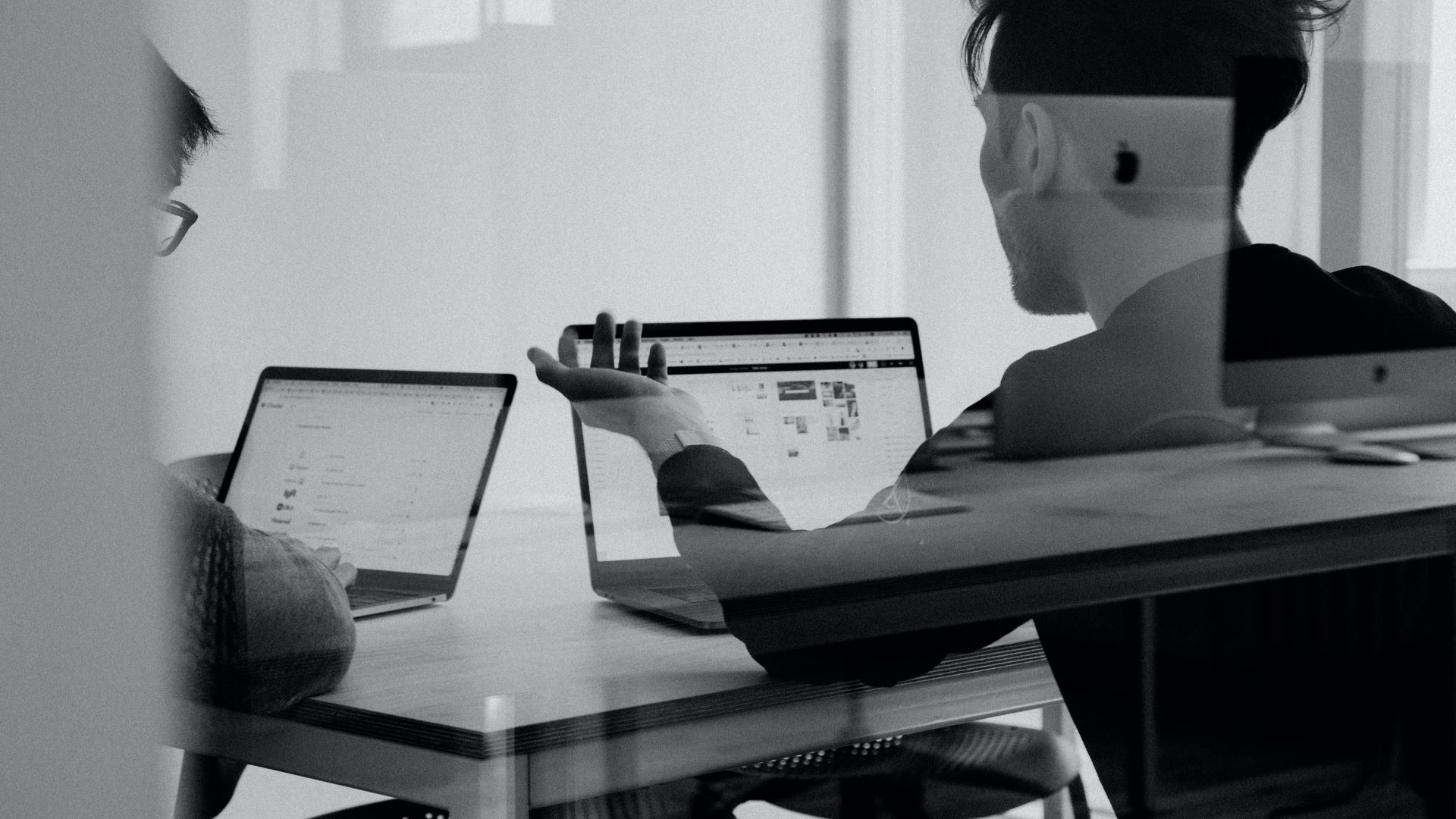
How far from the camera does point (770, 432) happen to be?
0.89 metres

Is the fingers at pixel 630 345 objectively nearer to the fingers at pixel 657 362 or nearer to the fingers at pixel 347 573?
the fingers at pixel 657 362

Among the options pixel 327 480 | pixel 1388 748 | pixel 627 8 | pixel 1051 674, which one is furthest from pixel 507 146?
pixel 1388 748

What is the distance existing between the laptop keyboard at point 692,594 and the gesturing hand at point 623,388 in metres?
0.09

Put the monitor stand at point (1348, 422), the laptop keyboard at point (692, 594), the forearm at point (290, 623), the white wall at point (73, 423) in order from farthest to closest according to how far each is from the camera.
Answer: the monitor stand at point (1348, 422)
the laptop keyboard at point (692, 594)
the forearm at point (290, 623)
the white wall at point (73, 423)

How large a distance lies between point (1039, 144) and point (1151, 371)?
0.20 m

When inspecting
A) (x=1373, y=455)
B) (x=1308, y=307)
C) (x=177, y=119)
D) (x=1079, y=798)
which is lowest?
(x=1079, y=798)

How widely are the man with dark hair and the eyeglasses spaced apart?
285mm

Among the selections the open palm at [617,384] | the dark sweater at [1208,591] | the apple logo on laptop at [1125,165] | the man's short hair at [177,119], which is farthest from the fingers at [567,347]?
the apple logo on laptop at [1125,165]

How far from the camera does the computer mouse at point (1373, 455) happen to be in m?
0.95

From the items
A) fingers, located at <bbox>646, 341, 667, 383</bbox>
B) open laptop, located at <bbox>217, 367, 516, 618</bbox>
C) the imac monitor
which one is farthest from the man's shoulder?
open laptop, located at <bbox>217, 367, 516, 618</bbox>

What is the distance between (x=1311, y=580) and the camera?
3.15 ft

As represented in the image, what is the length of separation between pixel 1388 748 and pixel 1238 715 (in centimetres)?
14

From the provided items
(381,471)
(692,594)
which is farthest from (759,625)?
(381,471)

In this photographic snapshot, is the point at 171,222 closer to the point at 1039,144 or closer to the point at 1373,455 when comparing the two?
the point at 1039,144
